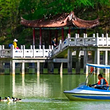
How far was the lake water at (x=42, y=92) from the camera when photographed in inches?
1239

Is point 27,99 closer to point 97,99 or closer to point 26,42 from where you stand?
point 97,99

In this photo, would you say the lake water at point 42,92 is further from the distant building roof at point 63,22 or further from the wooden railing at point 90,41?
the distant building roof at point 63,22

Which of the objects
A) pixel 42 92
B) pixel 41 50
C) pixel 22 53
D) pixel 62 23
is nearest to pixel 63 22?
pixel 62 23

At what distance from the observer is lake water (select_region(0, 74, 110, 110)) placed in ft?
103

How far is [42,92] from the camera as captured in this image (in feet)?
124

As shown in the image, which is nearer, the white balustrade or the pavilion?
the white balustrade

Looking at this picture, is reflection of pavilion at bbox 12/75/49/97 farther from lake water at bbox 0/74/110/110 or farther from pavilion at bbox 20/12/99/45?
pavilion at bbox 20/12/99/45

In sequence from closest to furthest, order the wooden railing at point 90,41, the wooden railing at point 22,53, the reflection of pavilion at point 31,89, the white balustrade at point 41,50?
1. the reflection of pavilion at point 31,89
2. the wooden railing at point 90,41
3. the white balustrade at point 41,50
4. the wooden railing at point 22,53

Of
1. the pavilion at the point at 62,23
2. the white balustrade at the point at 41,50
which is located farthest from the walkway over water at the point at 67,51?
the pavilion at the point at 62,23

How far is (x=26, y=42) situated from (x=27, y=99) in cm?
3277

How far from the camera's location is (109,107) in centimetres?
3105

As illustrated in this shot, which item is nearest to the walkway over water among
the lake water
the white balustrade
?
the white balustrade

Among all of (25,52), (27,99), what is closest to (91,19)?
(25,52)

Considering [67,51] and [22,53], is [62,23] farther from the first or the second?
[22,53]
